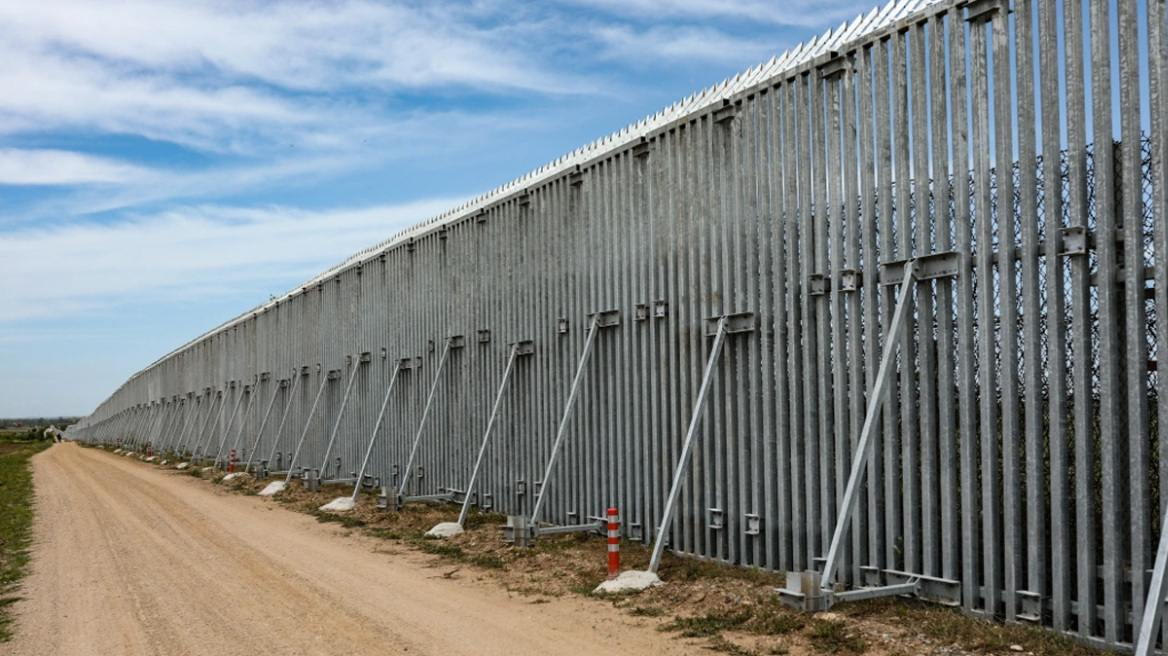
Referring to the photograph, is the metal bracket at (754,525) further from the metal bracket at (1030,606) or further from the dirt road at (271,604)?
the metal bracket at (1030,606)

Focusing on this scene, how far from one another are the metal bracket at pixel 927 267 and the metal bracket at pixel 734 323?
2339 mm

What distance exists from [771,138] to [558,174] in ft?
19.2

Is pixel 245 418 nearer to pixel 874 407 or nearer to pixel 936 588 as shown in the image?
pixel 874 407

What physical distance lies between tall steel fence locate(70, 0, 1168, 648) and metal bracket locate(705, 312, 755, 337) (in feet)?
0.11

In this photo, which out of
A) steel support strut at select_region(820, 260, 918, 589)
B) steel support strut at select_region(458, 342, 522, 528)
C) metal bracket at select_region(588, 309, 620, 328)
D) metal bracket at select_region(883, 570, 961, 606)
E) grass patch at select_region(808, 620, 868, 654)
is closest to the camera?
grass patch at select_region(808, 620, 868, 654)

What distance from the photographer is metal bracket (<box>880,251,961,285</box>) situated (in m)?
9.64

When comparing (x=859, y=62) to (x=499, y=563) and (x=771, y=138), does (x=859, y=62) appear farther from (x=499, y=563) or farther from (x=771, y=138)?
(x=499, y=563)

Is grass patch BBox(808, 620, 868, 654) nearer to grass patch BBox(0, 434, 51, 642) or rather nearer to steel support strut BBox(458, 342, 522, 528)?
grass patch BBox(0, 434, 51, 642)

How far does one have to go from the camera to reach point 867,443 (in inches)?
392

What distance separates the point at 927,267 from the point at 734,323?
10.8 ft

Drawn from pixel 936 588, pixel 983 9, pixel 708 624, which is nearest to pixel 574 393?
pixel 708 624

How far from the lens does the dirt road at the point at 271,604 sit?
31.8ft

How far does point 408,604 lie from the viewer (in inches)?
455

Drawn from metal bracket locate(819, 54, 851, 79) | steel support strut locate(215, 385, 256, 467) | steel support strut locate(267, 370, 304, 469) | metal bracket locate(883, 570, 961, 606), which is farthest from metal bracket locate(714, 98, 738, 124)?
steel support strut locate(215, 385, 256, 467)
